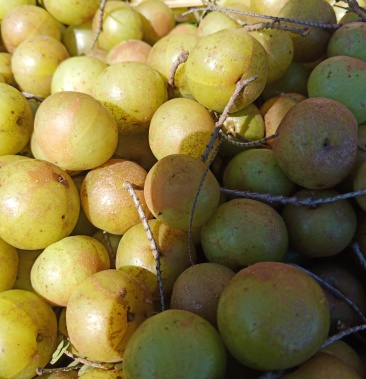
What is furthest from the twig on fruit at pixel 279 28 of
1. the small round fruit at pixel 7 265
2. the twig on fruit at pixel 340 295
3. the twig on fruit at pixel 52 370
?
the twig on fruit at pixel 52 370

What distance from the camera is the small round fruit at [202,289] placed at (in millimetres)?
1330

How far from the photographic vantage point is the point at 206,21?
7.54 ft

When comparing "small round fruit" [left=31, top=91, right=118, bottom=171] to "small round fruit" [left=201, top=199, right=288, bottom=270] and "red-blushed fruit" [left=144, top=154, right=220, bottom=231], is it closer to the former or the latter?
"red-blushed fruit" [left=144, top=154, right=220, bottom=231]

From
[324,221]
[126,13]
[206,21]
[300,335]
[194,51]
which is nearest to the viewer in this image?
[300,335]

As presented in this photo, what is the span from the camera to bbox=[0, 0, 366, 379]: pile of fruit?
3.71ft

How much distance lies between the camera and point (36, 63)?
7.54ft

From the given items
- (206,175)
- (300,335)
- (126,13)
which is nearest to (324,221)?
(206,175)

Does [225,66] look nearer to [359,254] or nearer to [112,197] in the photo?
[112,197]

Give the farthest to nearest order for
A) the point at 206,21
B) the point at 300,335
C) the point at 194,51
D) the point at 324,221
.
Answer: the point at 206,21, the point at 194,51, the point at 324,221, the point at 300,335

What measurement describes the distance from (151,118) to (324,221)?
972 millimetres

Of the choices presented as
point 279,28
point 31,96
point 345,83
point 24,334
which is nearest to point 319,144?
point 345,83

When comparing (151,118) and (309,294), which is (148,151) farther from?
(309,294)

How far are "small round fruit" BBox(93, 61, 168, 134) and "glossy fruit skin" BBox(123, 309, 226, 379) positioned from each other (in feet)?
3.52

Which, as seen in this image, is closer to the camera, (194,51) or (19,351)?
(19,351)
